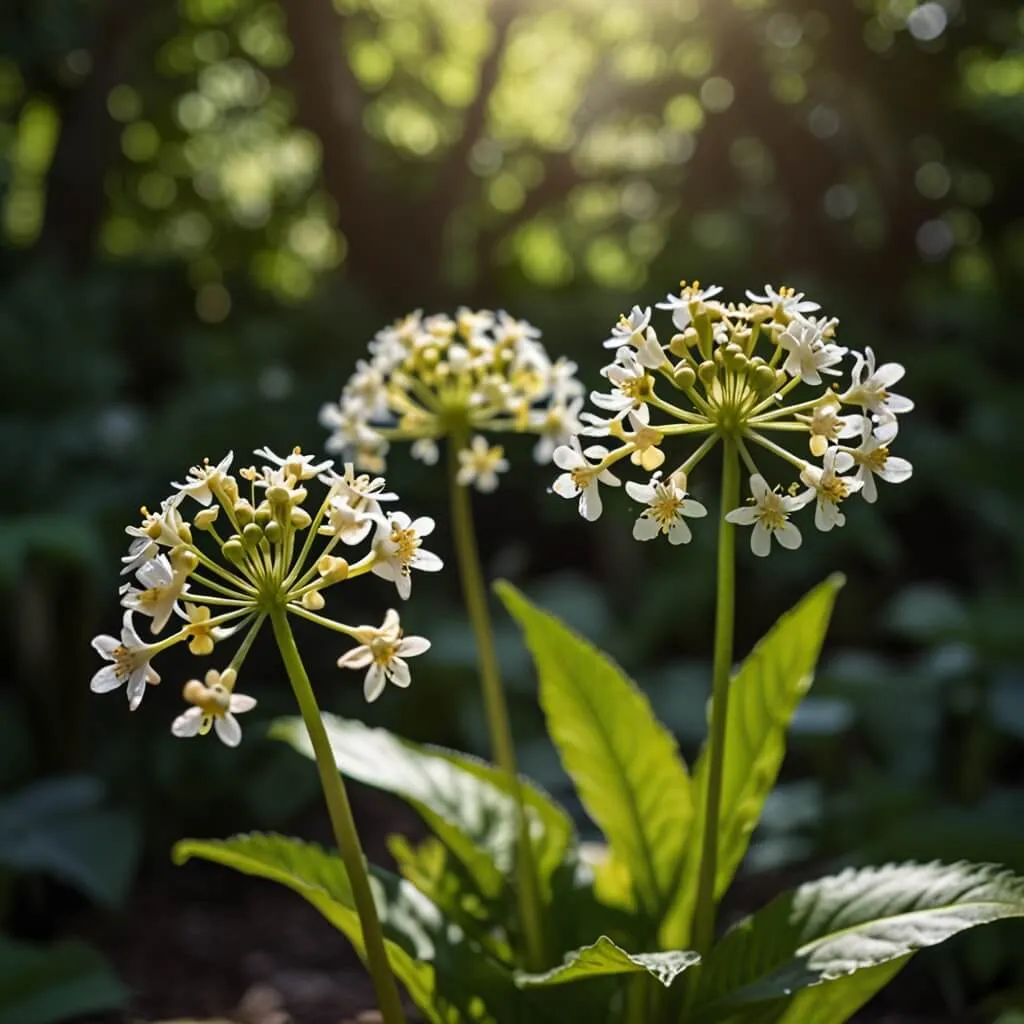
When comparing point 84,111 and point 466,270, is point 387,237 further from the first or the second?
point 84,111

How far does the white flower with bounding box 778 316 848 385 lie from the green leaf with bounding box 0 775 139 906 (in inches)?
83.6

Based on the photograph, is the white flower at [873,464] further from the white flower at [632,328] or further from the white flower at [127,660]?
the white flower at [127,660]

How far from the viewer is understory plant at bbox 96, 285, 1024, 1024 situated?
1.35 meters

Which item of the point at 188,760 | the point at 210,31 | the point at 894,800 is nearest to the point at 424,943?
the point at 894,800

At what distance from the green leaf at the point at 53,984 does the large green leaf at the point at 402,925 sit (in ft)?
2.34

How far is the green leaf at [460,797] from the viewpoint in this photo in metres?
1.88

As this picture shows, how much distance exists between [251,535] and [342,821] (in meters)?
0.36

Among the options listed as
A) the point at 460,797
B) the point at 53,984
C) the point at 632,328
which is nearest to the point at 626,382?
the point at 632,328

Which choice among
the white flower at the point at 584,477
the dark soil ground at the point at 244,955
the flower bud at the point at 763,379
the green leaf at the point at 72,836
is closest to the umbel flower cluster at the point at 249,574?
the white flower at the point at 584,477

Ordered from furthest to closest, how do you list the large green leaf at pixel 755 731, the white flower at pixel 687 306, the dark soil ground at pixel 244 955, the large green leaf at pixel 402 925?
the dark soil ground at pixel 244 955
the large green leaf at pixel 755 731
the large green leaf at pixel 402 925
the white flower at pixel 687 306

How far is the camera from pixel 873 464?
1.34 m

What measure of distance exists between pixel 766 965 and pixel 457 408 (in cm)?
101

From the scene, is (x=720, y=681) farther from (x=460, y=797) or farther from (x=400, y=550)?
(x=460, y=797)

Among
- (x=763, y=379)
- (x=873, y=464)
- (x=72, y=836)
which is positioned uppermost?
(x=72, y=836)
